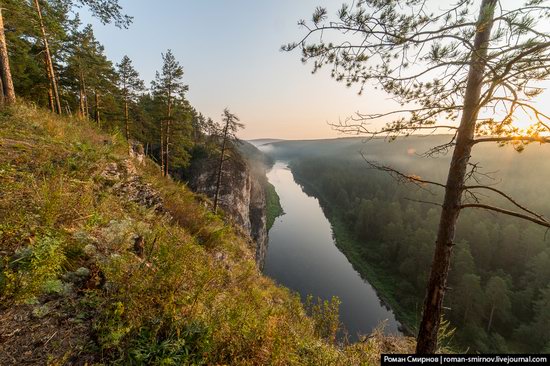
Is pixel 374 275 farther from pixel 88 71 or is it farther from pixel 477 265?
pixel 88 71

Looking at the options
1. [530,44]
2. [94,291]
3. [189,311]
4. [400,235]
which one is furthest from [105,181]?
[400,235]

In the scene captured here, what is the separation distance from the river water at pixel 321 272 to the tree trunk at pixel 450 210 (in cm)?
1878

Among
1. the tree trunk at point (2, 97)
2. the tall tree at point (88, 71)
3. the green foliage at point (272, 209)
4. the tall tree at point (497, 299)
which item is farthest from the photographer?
the green foliage at point (272, 209)

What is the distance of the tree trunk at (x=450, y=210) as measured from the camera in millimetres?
3891

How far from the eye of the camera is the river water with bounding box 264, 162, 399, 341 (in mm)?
28697

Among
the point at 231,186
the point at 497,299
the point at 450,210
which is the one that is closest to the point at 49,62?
the point at 231,186

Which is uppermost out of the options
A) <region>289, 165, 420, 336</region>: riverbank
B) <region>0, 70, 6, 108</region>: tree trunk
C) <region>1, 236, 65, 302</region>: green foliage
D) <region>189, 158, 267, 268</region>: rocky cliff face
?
<region>0, 70, 6, 108</region>: tree trunk

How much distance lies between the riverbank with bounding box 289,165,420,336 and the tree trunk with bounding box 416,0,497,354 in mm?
14109

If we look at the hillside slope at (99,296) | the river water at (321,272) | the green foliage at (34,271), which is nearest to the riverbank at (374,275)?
the river water at (321,272)

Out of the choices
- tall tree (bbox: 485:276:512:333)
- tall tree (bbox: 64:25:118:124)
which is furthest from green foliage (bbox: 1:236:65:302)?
tall tree (bbox: 485:276:512:333)

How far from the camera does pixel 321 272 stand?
36594 mm

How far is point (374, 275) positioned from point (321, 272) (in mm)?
8602

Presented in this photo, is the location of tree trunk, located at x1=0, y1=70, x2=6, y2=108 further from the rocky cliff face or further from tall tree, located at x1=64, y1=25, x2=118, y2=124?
the rocky cliff face

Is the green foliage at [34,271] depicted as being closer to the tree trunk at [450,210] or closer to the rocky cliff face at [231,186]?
the tree trunk at [450,210]
